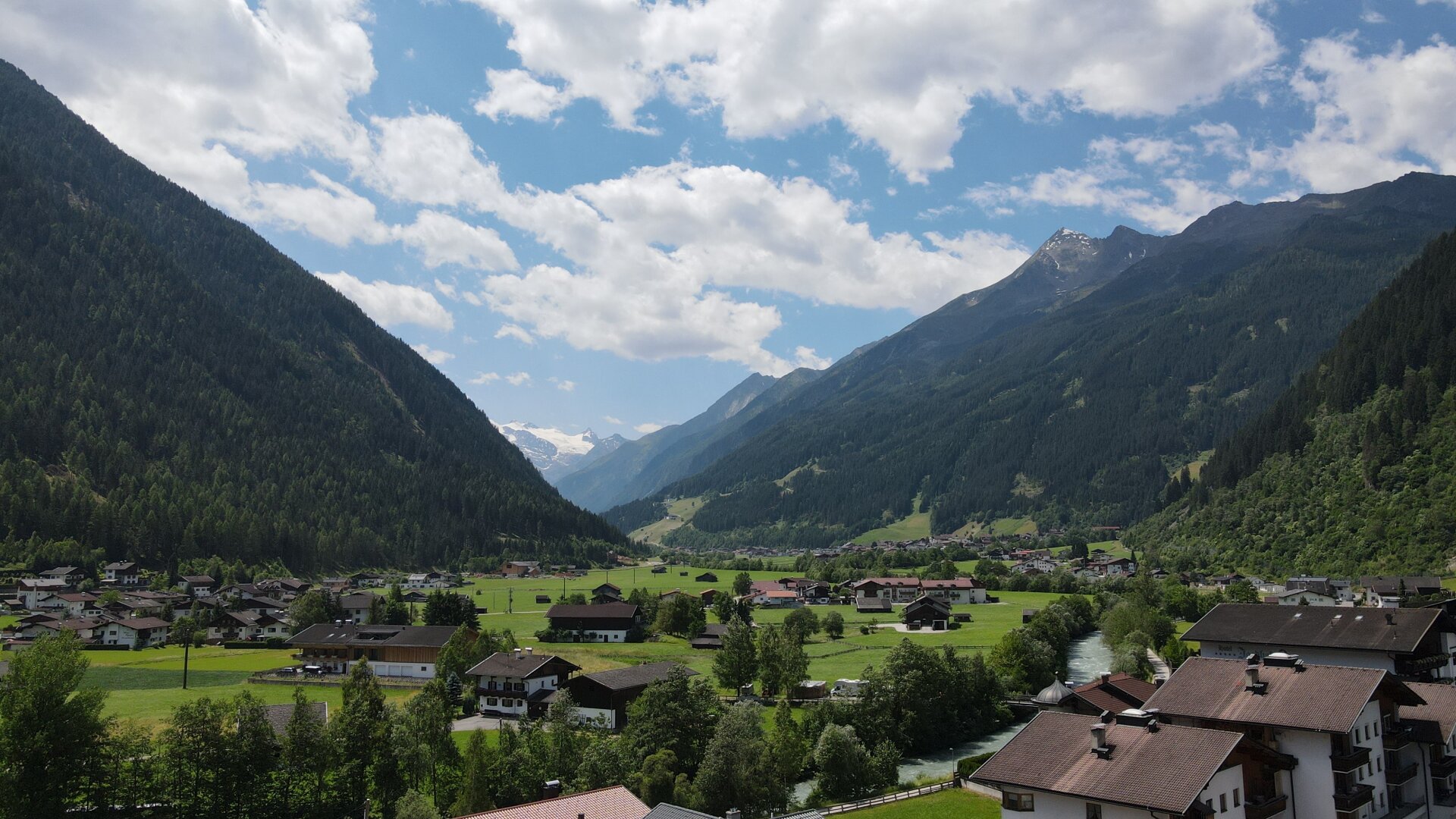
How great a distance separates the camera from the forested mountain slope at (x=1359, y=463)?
111938 mm

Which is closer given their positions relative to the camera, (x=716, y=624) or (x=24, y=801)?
(x=24, y=801)

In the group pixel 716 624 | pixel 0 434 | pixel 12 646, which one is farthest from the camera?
pixel 0 434

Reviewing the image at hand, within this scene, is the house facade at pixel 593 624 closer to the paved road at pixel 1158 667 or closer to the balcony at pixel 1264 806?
the paved road at pixel 1158 667

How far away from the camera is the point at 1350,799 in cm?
3288

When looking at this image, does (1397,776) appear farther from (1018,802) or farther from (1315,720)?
(1018,802)

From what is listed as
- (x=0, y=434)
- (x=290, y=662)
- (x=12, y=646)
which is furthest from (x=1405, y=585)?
(x=0, y=434)

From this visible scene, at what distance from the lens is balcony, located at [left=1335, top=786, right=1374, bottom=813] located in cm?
3294

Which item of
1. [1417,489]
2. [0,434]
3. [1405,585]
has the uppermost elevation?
[0,434]

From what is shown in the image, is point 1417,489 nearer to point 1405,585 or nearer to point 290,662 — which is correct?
point 1405,585

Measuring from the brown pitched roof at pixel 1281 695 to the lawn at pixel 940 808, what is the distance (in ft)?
34.9

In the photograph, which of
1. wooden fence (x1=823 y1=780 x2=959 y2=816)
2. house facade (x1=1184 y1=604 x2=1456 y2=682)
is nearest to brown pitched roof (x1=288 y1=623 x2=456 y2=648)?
wooden fence (x1=823 y1=780 x2=959 y2=816)

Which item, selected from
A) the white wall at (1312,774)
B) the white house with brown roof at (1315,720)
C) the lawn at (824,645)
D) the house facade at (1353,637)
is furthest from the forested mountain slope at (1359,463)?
the white wall at (1312,774)

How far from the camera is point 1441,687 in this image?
137ft

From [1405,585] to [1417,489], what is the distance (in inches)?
1062
